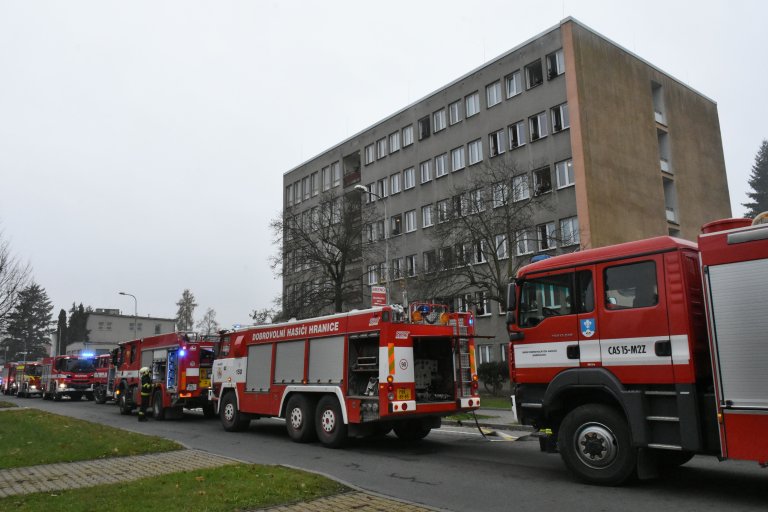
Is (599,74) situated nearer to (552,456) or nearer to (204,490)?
(552,456)

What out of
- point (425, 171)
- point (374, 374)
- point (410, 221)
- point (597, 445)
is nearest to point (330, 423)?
point (374, 374)

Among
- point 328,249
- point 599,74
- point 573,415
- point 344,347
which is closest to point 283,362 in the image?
point 344,347

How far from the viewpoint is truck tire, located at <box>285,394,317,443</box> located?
12.7 meters

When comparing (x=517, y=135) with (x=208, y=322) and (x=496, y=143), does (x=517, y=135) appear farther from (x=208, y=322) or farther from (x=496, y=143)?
(x=208, y=322)

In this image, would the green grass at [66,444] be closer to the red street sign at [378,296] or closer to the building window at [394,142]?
the red street sign at [378,296]

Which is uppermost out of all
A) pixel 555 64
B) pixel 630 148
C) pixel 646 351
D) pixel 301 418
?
pixel 555 64

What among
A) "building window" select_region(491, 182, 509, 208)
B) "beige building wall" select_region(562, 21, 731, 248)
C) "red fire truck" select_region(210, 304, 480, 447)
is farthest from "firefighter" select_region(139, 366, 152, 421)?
"beige building wall" select_region(562, 21, 731, 248)

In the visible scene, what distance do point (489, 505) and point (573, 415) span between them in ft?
6.06

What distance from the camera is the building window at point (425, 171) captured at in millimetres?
43000

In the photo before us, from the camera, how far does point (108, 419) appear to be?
20.3 meters

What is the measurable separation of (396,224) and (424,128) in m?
7.46

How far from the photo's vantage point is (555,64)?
34344 millimetres

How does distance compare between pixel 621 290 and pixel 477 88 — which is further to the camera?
pixel 477 88

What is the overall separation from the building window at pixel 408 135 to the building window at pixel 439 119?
2.72m
